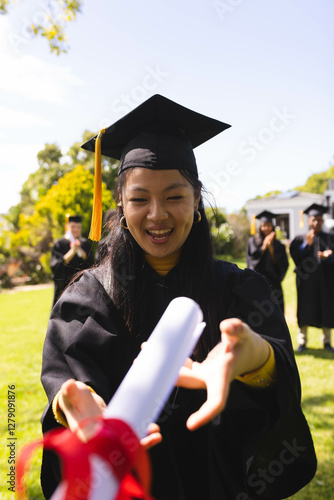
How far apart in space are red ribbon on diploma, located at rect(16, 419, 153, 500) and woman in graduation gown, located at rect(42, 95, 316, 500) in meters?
0.39

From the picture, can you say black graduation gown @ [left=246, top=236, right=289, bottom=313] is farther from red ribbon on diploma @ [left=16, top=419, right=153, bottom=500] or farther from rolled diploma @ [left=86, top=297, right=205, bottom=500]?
red ribbon on diploma @ [left=16, top=419, right=153, bottom=500]

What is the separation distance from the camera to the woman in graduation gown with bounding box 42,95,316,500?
1.25 meters

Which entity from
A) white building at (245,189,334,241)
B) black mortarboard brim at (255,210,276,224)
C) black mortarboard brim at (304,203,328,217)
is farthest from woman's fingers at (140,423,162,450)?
white building at (245,189,334,241)

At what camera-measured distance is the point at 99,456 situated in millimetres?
656

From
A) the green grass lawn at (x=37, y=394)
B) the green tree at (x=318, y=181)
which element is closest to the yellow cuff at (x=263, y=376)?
the green grass lawn at (x=37, y=394)

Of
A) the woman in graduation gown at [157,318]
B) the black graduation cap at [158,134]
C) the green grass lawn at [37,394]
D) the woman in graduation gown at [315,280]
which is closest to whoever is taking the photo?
the woman in graduation gown at [157,318]

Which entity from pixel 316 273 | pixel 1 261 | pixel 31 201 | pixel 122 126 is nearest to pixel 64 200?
pixel 1 261

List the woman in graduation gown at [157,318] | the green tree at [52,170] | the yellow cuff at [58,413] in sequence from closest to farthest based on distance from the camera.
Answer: the yellow cuff at [58,413] → the woman in graduation gown at [157,318] → the green tree at [52,170]

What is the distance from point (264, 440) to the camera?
50.8 inches

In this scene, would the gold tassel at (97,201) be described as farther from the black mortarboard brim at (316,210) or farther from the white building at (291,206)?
the white building at (291,206)

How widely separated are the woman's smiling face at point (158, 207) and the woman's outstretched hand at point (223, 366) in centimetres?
56

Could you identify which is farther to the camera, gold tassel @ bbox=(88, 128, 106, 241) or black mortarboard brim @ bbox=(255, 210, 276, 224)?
black mortarboard brim @ bbox=(255, 210, 276, 224)

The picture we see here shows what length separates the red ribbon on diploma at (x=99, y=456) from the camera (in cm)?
63

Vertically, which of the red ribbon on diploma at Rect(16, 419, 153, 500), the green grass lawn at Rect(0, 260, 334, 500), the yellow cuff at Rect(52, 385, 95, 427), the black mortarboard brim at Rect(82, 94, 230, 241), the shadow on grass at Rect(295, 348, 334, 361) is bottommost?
the shadow on grass at Rect(295, 348, 334, 361)
